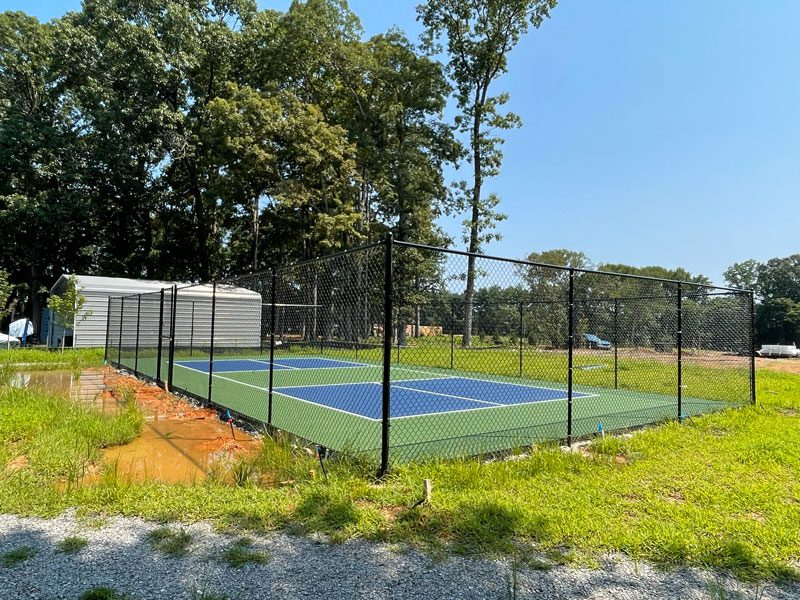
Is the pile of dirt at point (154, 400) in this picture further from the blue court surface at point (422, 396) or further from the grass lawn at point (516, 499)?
the grass lawn at point (516, 499)

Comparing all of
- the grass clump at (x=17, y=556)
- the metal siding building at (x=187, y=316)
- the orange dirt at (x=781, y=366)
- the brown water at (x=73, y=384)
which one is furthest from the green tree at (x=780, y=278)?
the grass clump at (x=17, y=556)

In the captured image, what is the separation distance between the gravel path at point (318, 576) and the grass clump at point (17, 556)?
3 cm

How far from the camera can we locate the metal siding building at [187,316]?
16594 mm

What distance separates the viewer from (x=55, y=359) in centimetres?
1365

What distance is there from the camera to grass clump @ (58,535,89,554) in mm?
2719

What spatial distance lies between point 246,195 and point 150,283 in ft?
18.6

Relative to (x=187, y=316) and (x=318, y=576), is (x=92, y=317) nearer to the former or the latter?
(x=187, y=316)

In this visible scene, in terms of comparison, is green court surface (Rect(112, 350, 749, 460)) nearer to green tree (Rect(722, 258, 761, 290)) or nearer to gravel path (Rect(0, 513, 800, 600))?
gravel path (Rect(0, 513, 800, 600))

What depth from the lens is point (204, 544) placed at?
2.82 m

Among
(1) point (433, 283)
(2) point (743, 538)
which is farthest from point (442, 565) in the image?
(1) point (433, 283)

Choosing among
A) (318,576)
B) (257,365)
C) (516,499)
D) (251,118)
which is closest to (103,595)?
(318,576)

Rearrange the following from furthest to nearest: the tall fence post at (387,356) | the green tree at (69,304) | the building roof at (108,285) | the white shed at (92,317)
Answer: the building roof at (108,285)
the white shed at (92,317)
the green tree at (69,304)
the tall fence post at (387,356)

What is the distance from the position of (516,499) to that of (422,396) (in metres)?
5.18

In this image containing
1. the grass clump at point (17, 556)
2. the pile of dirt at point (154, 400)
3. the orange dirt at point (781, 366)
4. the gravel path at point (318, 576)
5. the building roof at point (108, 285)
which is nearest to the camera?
the gravel path at point (318, 576)
